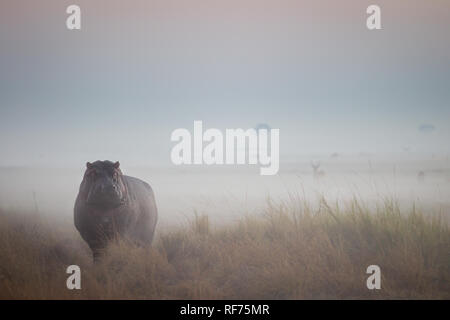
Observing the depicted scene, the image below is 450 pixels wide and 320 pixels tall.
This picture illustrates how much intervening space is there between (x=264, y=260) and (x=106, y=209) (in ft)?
7.17

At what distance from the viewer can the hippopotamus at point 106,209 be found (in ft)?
20.7

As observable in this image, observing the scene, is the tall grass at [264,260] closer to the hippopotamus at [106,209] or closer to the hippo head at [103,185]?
the hippopotamus at [106,209]

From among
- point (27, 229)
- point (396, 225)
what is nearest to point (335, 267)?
point (396, 225)

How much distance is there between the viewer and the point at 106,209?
21.4ft

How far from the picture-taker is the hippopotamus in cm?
630

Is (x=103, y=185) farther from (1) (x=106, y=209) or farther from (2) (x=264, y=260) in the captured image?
(2) (x=264, y=260)

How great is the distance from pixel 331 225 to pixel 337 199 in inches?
24.5

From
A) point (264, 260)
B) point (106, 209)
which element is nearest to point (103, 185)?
point (106, 209)

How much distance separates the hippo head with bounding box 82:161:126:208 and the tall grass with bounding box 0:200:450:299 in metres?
0.63

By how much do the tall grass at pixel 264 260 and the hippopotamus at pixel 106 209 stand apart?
0.26 meters
